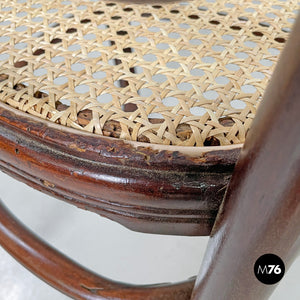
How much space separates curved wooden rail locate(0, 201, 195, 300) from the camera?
1.42 ft

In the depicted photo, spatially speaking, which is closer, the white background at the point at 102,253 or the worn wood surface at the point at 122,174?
the worn wood surface at the point at 122,174

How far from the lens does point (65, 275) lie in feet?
1.62

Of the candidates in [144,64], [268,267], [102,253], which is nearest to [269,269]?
[268,267]

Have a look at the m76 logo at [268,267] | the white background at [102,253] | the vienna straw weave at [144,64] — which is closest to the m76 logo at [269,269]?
the m76 logo at [268,267]

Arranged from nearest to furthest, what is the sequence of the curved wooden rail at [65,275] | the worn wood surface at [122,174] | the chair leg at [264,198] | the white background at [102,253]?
the chair leg at [264,198], the worn wood surface at [122,174], the curved wooden rail at [65,275], the white background at [102,253]

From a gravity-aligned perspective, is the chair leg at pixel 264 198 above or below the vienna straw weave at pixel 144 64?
above

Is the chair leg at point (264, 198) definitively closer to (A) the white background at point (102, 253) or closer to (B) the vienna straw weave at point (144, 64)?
(B) the vienna straw weave at point (144, 64)

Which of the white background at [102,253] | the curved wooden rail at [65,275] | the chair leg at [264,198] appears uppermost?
the chair leg at [264,198]

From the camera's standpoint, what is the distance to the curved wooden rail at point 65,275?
0.43m

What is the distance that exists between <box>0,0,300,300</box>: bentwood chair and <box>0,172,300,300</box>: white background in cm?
22

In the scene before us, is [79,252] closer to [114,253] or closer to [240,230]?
[114,253]

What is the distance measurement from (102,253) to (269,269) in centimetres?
55

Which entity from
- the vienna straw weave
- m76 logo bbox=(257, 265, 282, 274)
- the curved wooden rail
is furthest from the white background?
m76 logo bbox=(257, 265, 282, 274)

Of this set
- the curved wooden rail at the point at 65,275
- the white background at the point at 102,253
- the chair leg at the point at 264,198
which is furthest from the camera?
the white background at the point at 102,253
